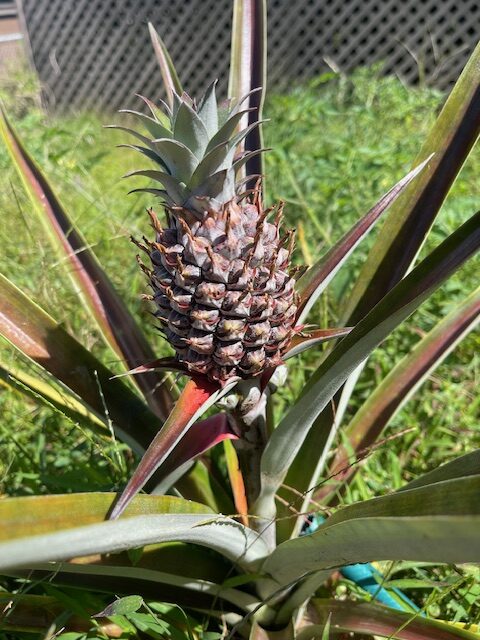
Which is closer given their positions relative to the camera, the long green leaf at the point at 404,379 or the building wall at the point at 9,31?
the long green leaf at the point at 404,379

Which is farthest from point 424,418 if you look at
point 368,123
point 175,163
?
point 368,123

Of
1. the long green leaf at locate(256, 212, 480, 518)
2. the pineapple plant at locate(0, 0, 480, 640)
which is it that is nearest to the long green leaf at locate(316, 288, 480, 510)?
the pineapple plant at locate(0, 0, 480, 640)

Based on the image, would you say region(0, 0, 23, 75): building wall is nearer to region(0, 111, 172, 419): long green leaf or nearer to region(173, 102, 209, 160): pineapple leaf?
region(0, 111, 172, 419): long green leaf

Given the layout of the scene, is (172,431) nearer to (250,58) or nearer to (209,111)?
(209,111)

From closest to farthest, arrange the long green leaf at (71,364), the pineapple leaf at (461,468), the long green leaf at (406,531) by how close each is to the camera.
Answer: the long green leaf at (406,531) < the pineapple leaf at (461,468) < the long green leaf at (71,364)

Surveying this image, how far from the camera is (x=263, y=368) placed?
84 cm

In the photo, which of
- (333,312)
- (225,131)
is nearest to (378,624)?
(225,131)

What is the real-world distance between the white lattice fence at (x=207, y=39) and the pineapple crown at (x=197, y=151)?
3908mm

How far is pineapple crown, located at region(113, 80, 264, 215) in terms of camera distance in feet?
2.42

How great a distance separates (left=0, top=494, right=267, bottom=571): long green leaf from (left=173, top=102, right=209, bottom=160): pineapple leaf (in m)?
0.45

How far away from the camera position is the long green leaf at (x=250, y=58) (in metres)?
1.04

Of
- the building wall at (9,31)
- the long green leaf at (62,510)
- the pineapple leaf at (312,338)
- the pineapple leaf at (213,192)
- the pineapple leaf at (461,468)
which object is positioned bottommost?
the pineapple leaf at (461,468)

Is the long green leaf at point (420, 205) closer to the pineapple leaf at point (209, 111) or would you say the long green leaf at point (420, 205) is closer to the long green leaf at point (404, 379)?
the long green leaf at point (404, 379)

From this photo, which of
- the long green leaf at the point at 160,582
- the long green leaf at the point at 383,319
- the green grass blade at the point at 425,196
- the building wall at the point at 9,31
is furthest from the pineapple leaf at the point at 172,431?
the building wall at the point at 9,31
